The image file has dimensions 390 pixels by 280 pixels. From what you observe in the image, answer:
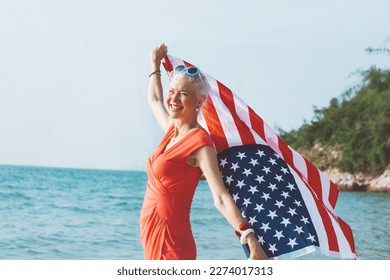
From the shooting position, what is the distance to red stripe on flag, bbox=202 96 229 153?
2.91 m

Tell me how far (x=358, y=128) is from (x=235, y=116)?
30254 millimetres

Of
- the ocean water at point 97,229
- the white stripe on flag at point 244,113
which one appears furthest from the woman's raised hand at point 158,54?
the ocean water at point 97,229

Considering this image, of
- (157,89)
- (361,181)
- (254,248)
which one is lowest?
(254,248)

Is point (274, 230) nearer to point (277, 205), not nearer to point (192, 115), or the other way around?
point (277, 205)

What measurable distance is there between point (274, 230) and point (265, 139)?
0.44 meters

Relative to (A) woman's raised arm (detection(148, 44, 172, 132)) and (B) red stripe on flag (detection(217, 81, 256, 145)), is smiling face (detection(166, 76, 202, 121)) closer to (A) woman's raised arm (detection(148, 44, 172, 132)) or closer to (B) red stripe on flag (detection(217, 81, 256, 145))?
(A) woman's raised arm (detection(148, 44, 172, 132))

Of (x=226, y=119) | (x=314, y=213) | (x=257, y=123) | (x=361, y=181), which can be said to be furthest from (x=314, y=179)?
(x=361, y=181)

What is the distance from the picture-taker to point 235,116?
3.04 metres

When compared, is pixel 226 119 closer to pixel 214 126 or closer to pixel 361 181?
pixel 214 126

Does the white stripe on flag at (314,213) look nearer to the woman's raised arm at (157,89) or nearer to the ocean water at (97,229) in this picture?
the woman's raised arm at (157,89)

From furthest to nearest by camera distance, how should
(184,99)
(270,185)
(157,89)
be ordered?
(157,89) → (270,185) → (184,99)
